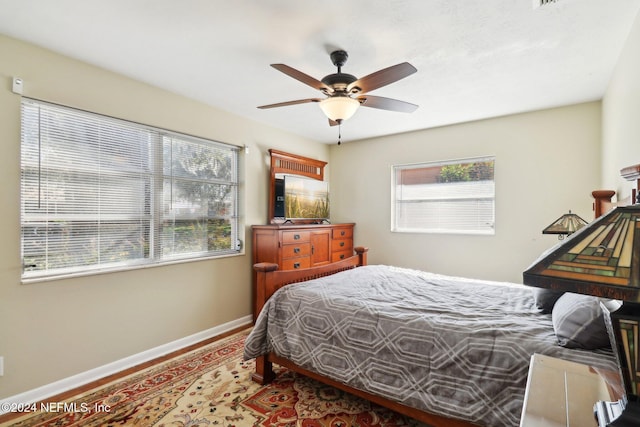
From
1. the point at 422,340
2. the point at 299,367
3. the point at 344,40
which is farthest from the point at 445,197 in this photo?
the point at 299,367

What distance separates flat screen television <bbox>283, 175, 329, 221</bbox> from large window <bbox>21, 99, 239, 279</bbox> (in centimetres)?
91

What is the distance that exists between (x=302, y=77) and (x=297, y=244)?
227 cm

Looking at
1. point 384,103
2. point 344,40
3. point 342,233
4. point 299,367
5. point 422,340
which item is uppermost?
point 344,40

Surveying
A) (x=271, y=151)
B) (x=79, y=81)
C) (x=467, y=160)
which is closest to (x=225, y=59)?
(x=79, y=81)

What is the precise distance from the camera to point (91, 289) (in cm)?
247

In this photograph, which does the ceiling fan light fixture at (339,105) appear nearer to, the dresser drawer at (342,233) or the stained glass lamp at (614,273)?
the stained glass lamp at (614,273)

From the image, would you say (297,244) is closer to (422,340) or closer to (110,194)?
(110,194)

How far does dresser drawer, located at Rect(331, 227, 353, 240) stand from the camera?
4.50 meters

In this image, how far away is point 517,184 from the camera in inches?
142

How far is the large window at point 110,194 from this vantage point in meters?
2.24

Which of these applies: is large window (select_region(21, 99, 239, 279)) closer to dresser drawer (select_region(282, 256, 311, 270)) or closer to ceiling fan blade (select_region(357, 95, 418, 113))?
dresser drawer (select_region(282, 256, 311, 270))

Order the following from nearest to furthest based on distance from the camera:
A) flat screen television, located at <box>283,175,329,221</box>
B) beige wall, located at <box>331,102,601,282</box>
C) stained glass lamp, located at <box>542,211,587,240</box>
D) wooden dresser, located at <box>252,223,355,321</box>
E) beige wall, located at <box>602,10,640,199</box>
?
beige wall, located at <box>602,10,640,199</box> < stained glass lamp, located at <box>542,211,587,240</box> < beige wall, located at <box>331,102,601,282</box> < wooden dresser, located at <box>252,223,355,321</box> < flat screen television, located at <box>283,175,329,221</box>

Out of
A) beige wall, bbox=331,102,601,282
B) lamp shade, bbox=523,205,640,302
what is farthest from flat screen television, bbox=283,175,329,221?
lamp shade, bbox=523,205,640,302

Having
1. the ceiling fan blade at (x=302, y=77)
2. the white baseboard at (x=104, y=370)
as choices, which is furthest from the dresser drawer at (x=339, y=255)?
the ceiling fan blade at (x=302, y=77)
